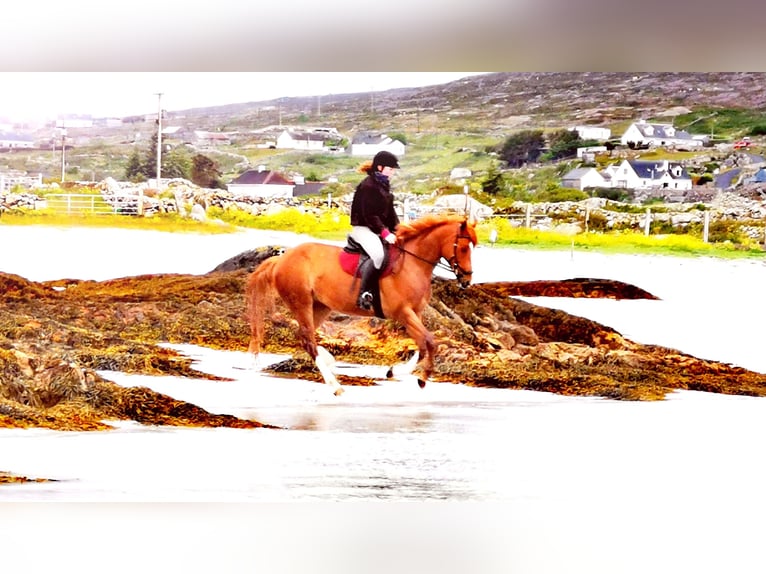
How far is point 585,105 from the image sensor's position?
5.73 meters

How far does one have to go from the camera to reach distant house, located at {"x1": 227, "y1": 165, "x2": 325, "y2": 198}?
577 centimetres

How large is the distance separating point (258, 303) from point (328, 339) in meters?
0.45

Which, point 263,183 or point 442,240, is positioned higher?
point 263,183

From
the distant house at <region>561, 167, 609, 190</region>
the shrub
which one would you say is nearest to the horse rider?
the shrub

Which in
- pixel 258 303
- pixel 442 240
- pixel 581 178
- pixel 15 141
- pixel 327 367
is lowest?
pixel 327 367

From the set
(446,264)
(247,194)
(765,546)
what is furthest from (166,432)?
(765,546)

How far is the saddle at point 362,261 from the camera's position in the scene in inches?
221

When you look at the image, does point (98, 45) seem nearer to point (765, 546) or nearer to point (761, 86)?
point (761, 86)

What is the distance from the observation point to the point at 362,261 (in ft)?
18.5

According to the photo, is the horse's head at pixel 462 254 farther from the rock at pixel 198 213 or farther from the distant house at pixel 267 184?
the rock at pixel 198 213

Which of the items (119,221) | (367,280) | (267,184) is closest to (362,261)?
(367,280)

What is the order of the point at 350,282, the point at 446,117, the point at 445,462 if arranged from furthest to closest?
the point at 446,117 < the point at 350,282 < the point at 445,462

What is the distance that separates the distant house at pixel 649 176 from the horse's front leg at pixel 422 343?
1.35m

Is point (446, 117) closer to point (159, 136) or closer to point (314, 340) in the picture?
point (314, 340)
